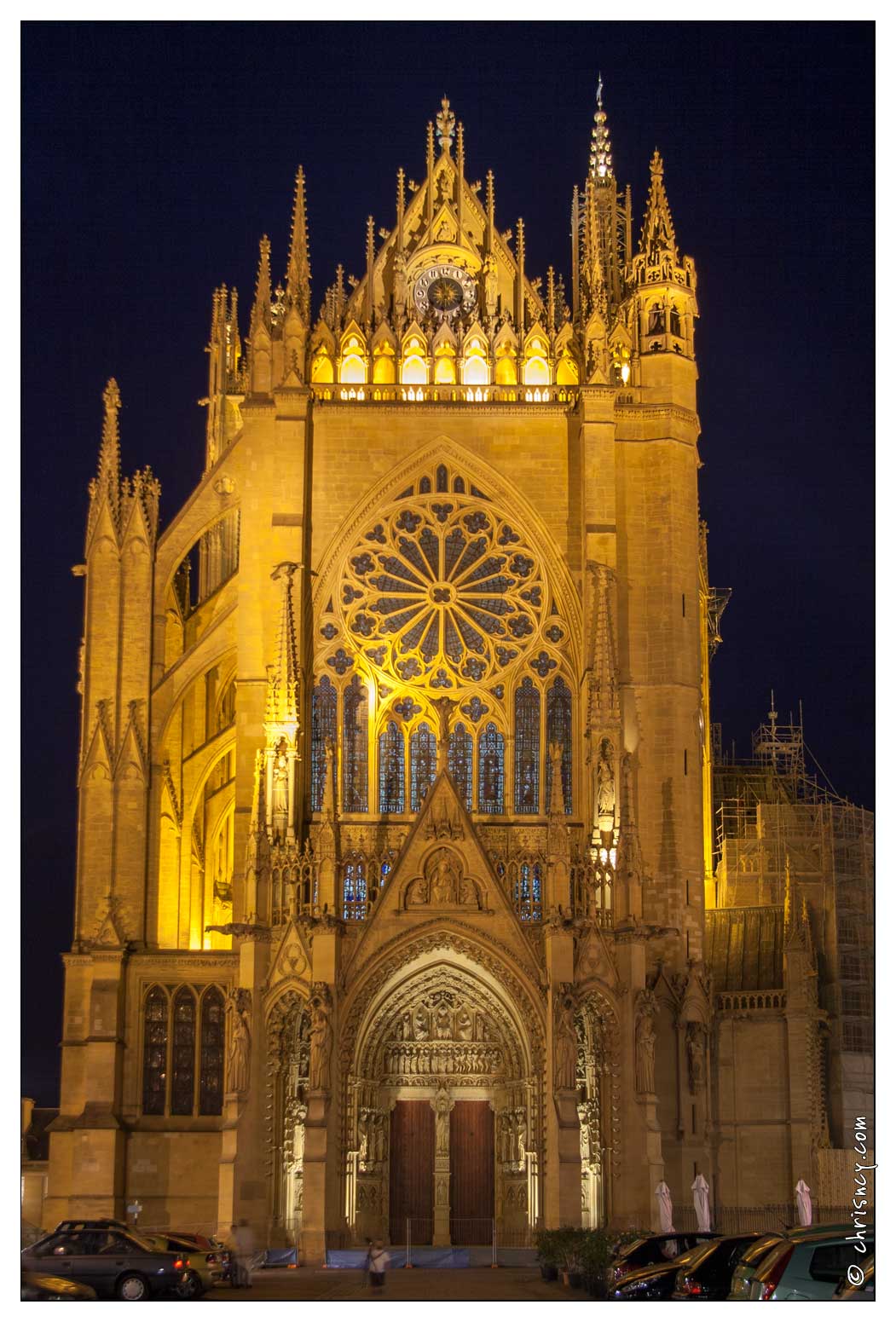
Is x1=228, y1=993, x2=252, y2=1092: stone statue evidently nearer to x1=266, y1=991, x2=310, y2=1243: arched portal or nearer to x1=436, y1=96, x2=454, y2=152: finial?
x1=266, y1=991, x2=310, y2=1243: arched portal

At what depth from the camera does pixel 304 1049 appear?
46781 millimetres

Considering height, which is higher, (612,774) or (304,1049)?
(612,774)

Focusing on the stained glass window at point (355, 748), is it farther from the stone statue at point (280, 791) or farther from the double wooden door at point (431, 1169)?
the double wooden door at point (431, 1169)

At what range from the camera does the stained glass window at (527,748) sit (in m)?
50.7

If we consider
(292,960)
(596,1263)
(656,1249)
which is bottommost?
(596,1263)

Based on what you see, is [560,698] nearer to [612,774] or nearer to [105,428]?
[612,774]

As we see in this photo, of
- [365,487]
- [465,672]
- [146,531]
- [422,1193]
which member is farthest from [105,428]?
[422,1193]

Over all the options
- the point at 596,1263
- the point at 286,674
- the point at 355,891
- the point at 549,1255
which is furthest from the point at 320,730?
the point at 596,1263

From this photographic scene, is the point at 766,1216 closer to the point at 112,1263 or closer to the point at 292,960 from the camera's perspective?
the point at 292,960

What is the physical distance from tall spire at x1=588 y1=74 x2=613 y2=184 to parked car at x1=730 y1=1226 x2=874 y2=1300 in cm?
4385

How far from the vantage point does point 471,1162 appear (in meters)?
47.9

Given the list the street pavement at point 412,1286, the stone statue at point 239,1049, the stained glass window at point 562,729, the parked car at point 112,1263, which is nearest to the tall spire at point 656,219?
the stained glass window at point 562,729

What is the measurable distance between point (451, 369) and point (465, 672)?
24.9ft

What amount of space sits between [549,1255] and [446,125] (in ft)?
100
